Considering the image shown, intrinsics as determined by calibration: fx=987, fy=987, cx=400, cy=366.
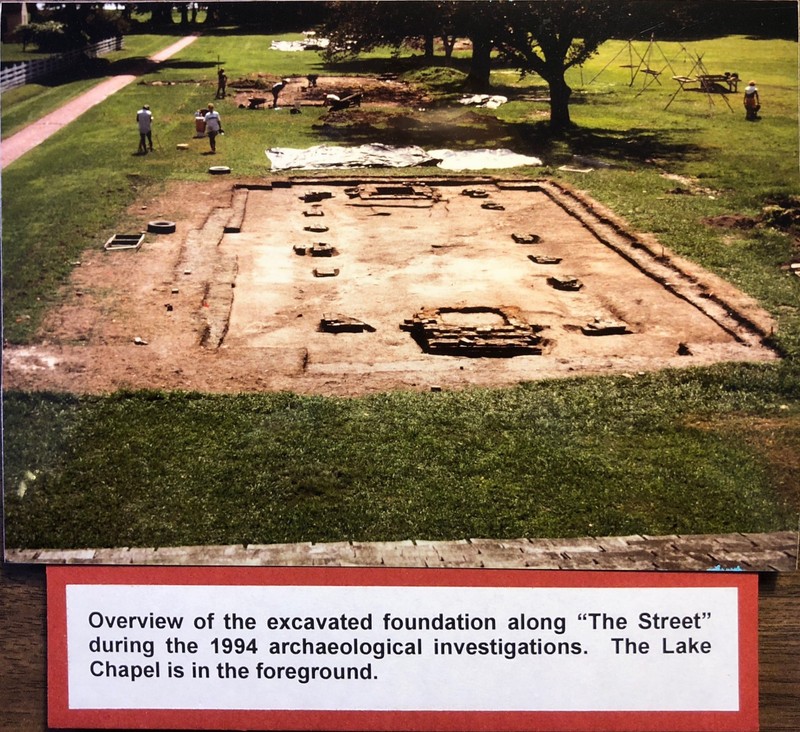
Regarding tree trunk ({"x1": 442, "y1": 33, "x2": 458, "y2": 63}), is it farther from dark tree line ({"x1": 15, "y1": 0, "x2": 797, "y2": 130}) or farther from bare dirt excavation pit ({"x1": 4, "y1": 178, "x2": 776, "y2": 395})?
bare dirt excavation pit ({"x1": 4, "y1": 178, "x2": 776, "y2": 395})

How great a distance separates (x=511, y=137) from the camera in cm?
500

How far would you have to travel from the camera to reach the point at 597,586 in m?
4.54

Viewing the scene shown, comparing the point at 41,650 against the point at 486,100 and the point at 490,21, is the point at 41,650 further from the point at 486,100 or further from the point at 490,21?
the point at 490,21

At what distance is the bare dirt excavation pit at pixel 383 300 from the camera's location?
183 inches

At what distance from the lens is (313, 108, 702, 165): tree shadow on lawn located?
4.98m

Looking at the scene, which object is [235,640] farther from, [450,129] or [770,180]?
[770,180]

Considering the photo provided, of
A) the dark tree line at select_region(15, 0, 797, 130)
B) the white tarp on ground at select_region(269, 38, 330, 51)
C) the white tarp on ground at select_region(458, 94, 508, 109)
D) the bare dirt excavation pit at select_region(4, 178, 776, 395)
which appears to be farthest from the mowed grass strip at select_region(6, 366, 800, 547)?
the white tarp on ground at select_region(269, 38, 330, 51)

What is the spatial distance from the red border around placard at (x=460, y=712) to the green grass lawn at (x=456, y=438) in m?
0.18

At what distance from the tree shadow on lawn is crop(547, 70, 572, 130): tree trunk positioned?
43 mm

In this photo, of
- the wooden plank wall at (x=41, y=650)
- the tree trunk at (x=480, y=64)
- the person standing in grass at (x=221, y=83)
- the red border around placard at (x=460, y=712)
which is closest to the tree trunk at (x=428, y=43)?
the tree trunk at (x=480, y=64)

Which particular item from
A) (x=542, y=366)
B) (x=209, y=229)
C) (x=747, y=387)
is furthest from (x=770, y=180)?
(x=209, y=229)

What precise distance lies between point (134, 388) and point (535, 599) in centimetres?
211

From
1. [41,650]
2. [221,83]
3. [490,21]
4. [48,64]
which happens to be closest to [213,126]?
[221,83]

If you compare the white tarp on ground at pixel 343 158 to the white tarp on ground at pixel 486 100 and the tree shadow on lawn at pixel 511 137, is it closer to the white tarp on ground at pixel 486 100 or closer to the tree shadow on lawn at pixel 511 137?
the tree shadow on lawn at pixel 511 137
